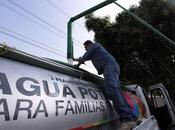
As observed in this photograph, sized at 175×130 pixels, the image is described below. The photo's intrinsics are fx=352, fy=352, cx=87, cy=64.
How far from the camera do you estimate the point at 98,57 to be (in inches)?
232

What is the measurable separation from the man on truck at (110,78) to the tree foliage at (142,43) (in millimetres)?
14635

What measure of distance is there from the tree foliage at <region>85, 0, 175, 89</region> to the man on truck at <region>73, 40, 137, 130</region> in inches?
576

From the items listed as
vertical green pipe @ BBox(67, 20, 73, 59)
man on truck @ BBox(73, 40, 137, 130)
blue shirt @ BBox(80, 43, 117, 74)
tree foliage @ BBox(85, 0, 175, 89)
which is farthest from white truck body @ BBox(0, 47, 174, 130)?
tree foliage @ BBox(85, 0, 175, 89)

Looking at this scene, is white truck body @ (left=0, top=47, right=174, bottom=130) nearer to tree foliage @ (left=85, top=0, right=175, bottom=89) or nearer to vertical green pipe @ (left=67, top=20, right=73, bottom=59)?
vertical green pipe @ (left=67, top=20, right=73, bottom=59)

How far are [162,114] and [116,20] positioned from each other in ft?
48.7

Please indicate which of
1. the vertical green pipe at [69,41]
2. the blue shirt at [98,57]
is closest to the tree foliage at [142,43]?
the vertical green pipe at [69,41]

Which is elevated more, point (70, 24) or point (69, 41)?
point (70, 24)

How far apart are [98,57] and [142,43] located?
15.6 metres

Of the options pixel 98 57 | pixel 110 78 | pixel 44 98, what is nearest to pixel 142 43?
pixel 98 57

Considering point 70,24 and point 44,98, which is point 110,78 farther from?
point 70,24

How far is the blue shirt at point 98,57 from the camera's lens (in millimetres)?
5789

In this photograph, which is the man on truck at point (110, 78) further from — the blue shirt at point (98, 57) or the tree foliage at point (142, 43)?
the tree foliage at point (142, 43)

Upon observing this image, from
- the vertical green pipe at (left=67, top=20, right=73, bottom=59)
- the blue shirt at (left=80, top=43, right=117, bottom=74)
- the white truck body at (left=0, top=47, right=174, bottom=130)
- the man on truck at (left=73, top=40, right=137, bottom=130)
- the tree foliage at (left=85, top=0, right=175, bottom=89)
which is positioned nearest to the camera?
the white truck body at (left=0, top=47, right=174, bottom=130)

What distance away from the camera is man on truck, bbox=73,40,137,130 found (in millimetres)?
5160
